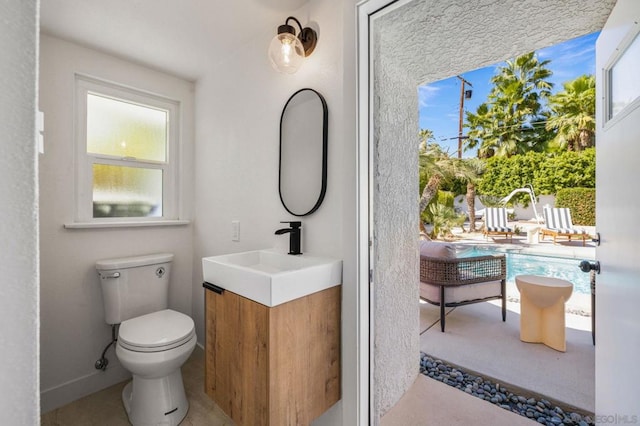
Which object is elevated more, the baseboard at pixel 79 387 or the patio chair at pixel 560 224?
the patio chair at pixel 560 224

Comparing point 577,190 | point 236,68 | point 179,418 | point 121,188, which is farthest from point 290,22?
point 577,190

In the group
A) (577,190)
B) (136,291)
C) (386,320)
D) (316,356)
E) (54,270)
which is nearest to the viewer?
(316,356)

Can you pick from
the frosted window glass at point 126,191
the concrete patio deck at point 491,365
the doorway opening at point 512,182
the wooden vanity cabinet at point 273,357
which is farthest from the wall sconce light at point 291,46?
the doorway opening at point 512,182

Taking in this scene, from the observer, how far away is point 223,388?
1.28 m

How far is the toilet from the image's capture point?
1.47 meters

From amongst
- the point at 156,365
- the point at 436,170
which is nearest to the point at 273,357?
the point at 156,365

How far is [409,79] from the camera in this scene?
69.1 inches

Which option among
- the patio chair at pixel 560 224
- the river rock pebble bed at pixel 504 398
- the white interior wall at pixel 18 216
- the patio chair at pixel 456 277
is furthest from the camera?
the patio chair at pixel 560 224

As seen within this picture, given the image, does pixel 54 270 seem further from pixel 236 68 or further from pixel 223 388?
pixel 236 68

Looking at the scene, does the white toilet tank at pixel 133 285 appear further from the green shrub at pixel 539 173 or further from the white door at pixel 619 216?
the green shrub at pixel 539 173

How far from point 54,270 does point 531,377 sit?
3154 millimetres

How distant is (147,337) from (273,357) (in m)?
0.88

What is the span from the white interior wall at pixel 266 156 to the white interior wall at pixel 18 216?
1.05 meters

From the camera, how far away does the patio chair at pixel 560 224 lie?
5278 mm
